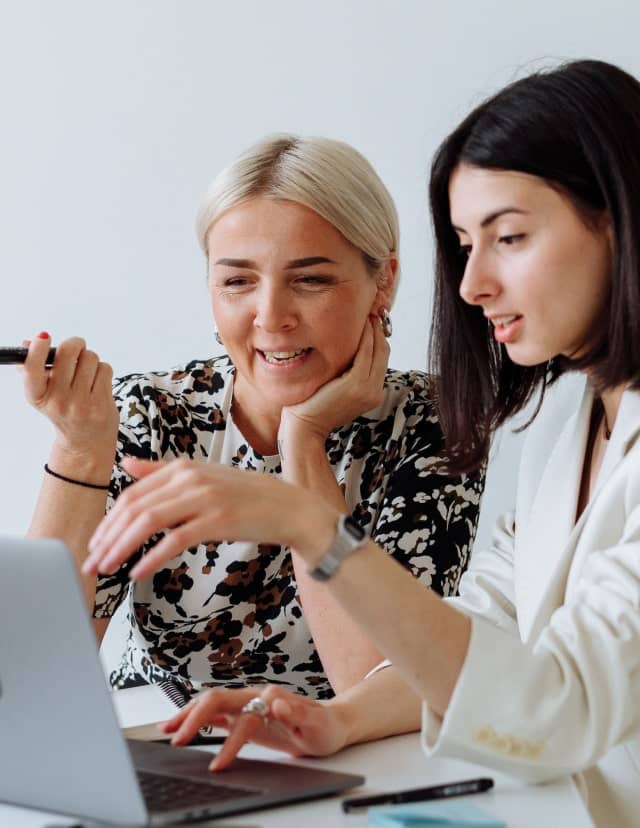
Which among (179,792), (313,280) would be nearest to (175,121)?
(313,280)

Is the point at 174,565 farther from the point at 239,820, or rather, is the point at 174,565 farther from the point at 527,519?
the point at 239,820

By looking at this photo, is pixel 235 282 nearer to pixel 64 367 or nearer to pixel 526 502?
pixel 64 367

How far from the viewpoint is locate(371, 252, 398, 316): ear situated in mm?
1991

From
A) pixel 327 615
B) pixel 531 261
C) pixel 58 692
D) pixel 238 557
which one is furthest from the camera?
pixel 238 557

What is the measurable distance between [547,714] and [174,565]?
96 centimetres

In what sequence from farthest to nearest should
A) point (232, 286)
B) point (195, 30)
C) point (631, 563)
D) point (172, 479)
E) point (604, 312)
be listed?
1. point (195, 30)
2. point (232, 286)
3. point (604, 312)
4. point (631, 563)
5. point (172, 479)

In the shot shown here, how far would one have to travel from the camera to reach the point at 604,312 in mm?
1388

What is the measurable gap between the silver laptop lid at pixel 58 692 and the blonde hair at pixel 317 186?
104 centimetres

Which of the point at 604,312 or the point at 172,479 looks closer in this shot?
the point at 172,479

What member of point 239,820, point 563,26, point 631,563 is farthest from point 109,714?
point 563,26

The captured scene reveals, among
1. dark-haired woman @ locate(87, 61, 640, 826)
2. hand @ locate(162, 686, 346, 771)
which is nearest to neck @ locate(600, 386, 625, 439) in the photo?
dark-haired woman @ locate(87, 61, 640, 826)

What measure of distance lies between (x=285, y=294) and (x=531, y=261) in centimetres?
60

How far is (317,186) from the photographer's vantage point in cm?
186

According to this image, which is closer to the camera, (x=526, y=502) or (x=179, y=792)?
(x=179, y=792)
